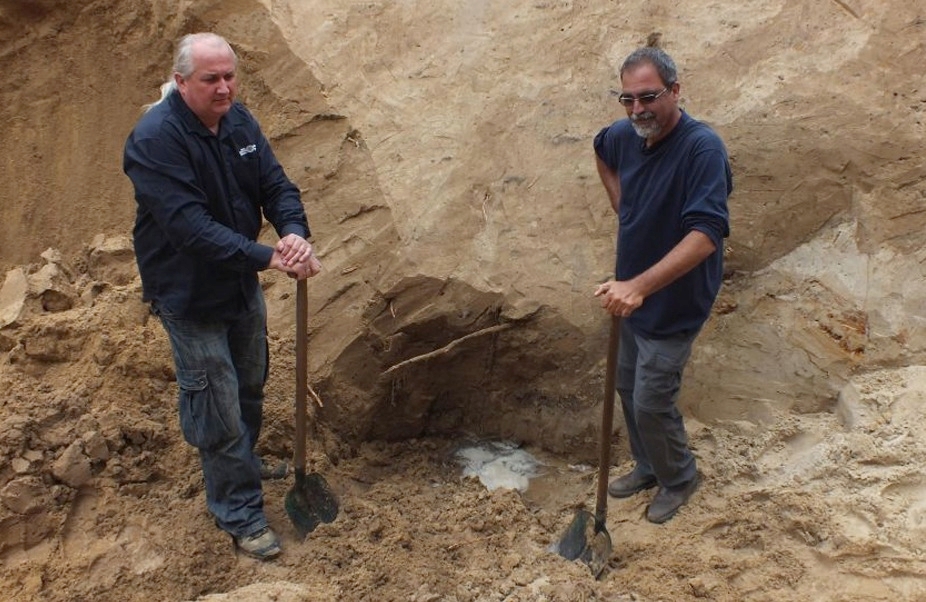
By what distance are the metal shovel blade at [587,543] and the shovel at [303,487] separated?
3.25 feet

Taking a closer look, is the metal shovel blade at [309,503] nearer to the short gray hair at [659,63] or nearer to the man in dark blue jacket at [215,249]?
the man in dark blue jacket at [215,249]

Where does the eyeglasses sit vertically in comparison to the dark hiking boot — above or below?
above

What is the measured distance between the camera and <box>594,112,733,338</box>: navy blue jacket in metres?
3.13

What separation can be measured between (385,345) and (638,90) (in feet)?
5.77

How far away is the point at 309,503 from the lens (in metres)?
3.79

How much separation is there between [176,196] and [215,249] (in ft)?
0.73

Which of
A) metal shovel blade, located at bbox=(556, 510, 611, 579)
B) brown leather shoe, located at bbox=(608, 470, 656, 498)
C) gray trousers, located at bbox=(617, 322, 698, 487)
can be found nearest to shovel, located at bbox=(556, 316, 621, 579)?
metal shovel blade, located at bbox=(556, 510, 611, 579)

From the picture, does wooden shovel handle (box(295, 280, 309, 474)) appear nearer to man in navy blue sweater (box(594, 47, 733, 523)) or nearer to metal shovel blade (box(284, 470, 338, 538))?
metal shovel blade (box(284, 470, 338, 538))

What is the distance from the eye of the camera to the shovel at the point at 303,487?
362cm

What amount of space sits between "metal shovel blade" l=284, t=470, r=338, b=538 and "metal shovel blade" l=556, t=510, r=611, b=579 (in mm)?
983

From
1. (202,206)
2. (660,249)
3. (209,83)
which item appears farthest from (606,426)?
(209,83)

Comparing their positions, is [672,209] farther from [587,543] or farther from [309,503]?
[309,503]

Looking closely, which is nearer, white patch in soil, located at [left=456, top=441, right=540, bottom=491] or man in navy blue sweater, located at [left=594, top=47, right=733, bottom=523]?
man in navy blue sweater, located at [left=594, top=47, right=733, bottom=523]

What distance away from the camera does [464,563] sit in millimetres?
3586
